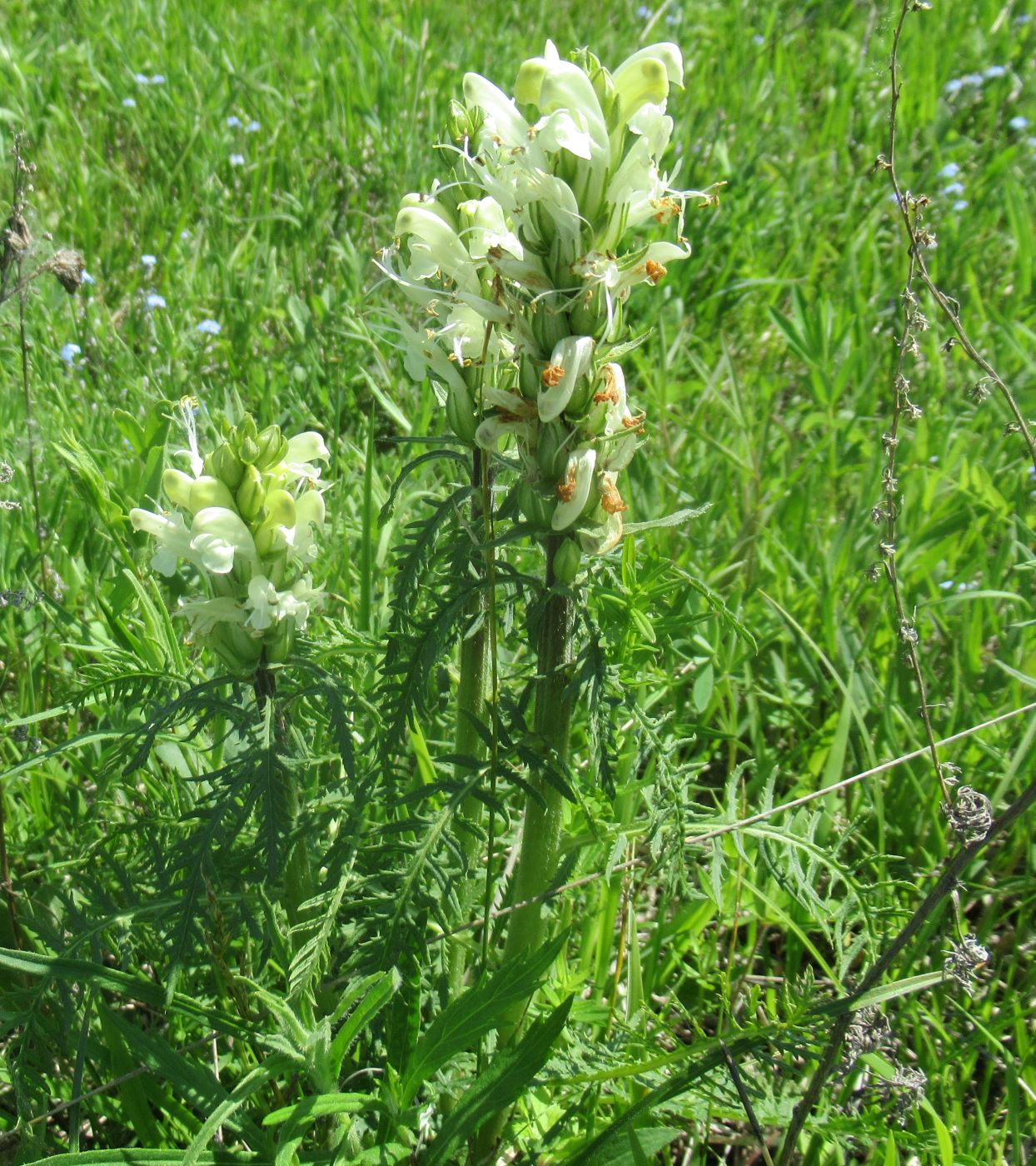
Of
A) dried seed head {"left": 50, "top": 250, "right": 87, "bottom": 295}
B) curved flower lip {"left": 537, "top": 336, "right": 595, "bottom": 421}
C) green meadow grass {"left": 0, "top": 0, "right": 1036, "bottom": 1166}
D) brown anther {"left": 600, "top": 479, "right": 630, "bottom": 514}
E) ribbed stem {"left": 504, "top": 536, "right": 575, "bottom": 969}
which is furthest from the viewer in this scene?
dried seed head {"left": 50, "top": 250, "right": 87, "bottom": 295}

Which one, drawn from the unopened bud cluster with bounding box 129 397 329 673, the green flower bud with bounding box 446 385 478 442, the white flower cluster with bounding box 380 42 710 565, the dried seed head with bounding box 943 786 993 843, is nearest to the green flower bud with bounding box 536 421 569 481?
the white flower cluster with bounding box 380 42 710 565

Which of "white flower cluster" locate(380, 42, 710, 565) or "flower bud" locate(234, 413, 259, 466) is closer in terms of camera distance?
"white flower cluster" locate(380, 42, 710, 565)

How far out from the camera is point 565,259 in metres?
1.51

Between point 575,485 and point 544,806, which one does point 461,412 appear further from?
point 544,806

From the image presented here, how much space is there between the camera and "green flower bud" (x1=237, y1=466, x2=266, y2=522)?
162cm

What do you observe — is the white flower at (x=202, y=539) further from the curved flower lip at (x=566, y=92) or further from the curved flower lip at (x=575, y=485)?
the curved flower lip at (x=566, y=92)

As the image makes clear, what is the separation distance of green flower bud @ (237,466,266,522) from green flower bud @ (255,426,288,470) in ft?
0.11

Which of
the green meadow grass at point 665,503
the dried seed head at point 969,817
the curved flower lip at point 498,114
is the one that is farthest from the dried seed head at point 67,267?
the dried seed head at point 969,817

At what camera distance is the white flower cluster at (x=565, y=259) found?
1.48 meters

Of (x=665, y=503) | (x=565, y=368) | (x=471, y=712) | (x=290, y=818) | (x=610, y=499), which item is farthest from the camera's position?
(x=665, y=503)

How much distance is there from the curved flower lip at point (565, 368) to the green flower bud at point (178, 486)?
519 millimetres

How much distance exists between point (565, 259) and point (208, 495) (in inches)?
23.4

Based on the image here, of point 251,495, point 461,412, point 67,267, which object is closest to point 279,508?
point 251,495

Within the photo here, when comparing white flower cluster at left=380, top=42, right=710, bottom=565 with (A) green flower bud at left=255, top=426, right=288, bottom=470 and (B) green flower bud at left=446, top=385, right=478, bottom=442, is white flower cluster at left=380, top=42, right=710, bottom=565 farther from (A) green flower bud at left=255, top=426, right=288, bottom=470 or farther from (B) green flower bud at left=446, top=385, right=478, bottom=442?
(A) green flower bud at left=255, top=426, right=288, bottom=470
